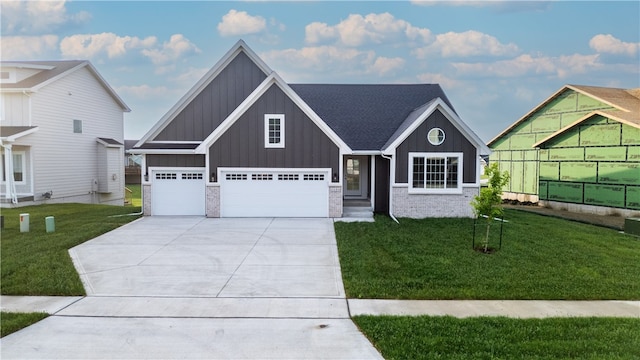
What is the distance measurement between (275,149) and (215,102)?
3903 millimetres

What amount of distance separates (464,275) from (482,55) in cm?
1905

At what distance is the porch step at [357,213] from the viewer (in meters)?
16.3

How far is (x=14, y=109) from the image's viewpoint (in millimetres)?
21016

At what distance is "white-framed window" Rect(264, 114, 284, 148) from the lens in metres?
16.1

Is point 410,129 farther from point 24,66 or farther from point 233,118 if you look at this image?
point 24,66

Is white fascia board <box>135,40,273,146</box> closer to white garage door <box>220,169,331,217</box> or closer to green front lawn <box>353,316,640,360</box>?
white garage door <box>220,169,331,217</box>

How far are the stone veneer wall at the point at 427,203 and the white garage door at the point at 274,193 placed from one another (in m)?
2.95

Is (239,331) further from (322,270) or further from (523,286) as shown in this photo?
(523,286)

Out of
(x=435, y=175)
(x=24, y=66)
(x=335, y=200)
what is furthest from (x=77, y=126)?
(x=435, y=175)

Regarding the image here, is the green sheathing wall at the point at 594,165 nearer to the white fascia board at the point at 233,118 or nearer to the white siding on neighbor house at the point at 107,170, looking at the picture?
the white fascia board at the point at 233,118

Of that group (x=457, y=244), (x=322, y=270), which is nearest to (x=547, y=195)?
(x=457, y=244)

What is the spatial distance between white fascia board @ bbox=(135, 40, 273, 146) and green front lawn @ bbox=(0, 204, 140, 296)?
12.8 feet

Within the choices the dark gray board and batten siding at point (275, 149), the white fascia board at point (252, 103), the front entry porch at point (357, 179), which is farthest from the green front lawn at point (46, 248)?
the front entry porch at point (357, 179)

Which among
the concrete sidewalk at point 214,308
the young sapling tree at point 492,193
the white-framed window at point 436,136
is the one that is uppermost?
the white-framed window at point 436,136
